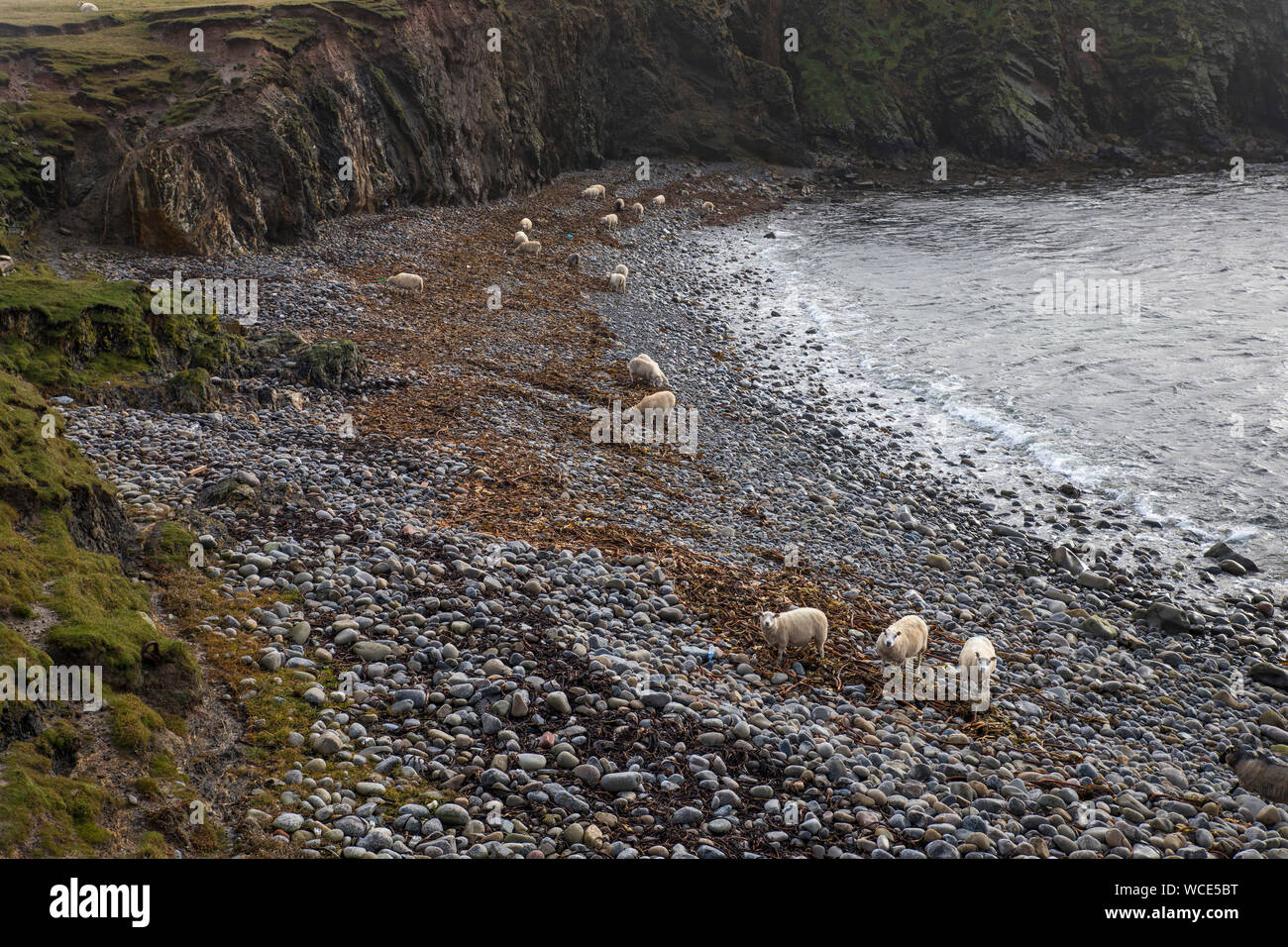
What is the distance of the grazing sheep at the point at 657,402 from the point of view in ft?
71.5

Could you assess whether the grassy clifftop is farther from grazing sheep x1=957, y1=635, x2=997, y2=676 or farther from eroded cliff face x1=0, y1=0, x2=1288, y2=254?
eroded cliff face x1=0, y1=0, x2=1288, y2=254

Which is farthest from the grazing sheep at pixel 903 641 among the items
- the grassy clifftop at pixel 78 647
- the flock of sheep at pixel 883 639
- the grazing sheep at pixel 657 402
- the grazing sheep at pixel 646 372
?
the grazing sheep at pixel 646 372

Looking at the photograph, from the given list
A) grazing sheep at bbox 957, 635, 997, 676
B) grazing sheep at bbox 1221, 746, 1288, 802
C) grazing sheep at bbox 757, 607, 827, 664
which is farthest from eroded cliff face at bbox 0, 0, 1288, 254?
grazing sheep at bbox 1221, 746, 1288, 802

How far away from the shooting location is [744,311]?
117 feet

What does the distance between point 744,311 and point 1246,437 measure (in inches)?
719

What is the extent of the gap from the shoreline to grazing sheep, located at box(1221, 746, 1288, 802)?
0.36 m

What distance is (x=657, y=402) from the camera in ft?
72.1

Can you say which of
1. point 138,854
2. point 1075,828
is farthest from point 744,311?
point 138,854

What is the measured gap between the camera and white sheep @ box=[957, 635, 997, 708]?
12.4 m

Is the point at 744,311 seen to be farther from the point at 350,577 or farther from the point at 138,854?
the point at 138,854

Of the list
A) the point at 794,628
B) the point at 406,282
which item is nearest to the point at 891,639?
the point at 794,628

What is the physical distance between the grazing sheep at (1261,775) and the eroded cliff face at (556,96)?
29459 mm

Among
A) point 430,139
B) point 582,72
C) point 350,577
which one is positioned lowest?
point 350,577

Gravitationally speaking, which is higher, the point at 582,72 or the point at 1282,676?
the point at 582,72
